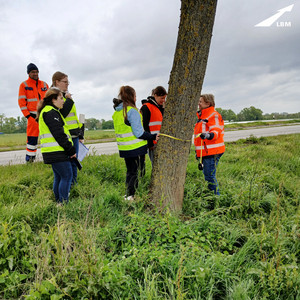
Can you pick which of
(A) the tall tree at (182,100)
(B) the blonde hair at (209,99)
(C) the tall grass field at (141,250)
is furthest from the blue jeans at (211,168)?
(B) the blonde hair at (209,99)

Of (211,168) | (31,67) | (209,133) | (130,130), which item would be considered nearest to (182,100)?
(209,133)

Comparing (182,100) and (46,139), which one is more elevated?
(182,100)

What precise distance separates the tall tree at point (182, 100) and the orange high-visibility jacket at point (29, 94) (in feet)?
13.2

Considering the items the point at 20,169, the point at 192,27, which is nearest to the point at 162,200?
the point at 192,27

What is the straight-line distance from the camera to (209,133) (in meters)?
3.36

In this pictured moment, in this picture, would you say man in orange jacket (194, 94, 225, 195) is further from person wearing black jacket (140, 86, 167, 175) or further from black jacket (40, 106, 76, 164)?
black jacket (40, 106, 76, 164)

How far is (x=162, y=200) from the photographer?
9.53ft

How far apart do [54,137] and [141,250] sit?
1941mm

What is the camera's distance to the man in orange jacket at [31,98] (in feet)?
17.1

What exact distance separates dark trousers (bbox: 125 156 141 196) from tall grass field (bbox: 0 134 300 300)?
137 millimetres

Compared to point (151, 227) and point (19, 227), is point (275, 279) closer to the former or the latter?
point (151, 227)

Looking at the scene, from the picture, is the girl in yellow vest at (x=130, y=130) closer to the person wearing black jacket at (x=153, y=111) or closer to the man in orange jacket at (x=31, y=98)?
the person wearing black jacket at (x=153, y=111)

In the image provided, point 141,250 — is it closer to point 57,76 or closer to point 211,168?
point 211,168

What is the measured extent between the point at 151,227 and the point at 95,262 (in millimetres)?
820
